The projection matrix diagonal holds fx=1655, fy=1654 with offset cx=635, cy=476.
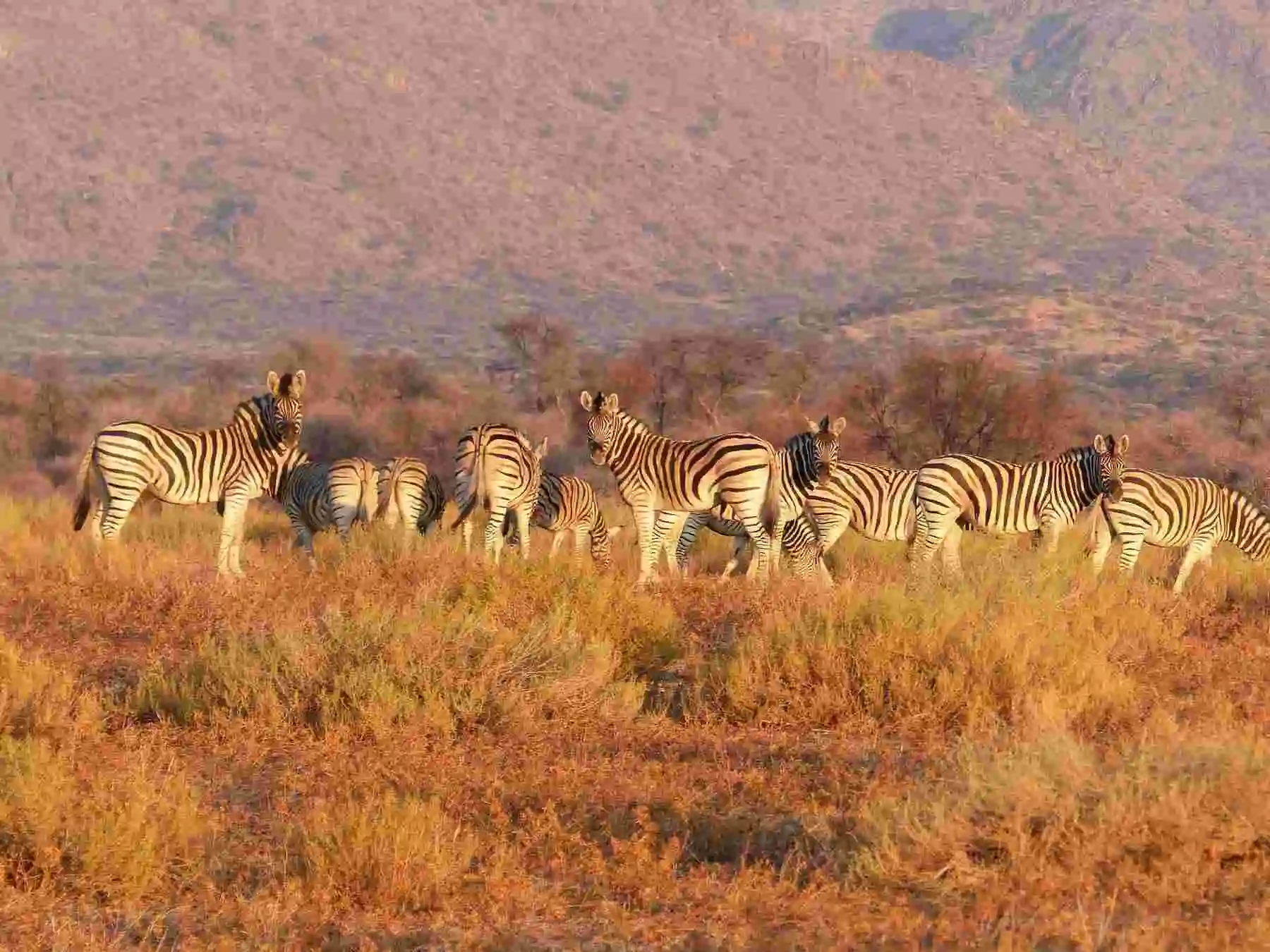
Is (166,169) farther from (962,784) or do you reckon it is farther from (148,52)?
(962,784)

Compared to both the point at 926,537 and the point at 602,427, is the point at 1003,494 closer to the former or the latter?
the point at 926,537

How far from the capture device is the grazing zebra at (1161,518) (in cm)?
1429

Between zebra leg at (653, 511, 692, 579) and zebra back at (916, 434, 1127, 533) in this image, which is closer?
zebra back at (916, 434, 1127, 533)

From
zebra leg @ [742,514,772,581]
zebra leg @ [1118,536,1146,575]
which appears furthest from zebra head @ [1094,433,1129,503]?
zebra leg @ [742,514,772,581]

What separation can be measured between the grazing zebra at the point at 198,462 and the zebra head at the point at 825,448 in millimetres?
4600

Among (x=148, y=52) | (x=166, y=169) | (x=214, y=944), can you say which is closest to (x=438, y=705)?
Answer: (x=214, y=944)

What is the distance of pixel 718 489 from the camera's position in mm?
14531

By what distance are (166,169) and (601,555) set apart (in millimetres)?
88631

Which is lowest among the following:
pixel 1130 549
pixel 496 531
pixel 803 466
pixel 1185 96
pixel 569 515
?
pixel 496 531

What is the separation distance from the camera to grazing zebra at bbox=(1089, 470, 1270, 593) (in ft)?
46.9

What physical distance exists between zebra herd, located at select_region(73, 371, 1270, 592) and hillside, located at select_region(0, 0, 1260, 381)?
58789 mm

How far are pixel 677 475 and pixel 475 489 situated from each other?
6.39ft

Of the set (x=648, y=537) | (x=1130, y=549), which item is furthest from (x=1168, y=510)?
(x=648, y=537)

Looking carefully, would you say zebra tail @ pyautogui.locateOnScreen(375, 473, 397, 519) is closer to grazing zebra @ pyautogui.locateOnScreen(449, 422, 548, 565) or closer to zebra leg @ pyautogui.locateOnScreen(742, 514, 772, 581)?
grazing zebra @ pyautogui.locateOnScreen(449, 422, 548, 565)
